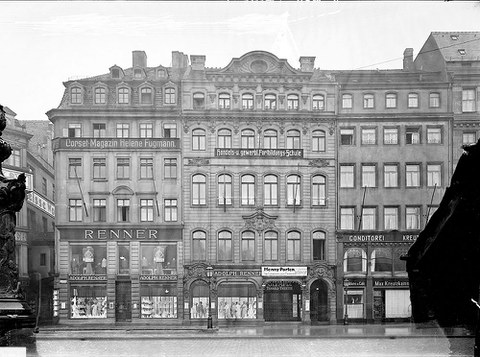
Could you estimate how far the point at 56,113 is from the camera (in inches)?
276

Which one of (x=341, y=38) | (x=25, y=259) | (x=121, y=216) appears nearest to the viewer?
(x=341, y=38)

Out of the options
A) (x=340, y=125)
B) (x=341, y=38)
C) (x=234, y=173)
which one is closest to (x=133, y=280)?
(x=234, y=173)

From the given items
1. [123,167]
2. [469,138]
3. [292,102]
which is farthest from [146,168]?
[469,138]

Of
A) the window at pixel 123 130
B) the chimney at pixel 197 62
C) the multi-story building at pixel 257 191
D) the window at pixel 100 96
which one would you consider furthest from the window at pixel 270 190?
the window at pixel 100 96

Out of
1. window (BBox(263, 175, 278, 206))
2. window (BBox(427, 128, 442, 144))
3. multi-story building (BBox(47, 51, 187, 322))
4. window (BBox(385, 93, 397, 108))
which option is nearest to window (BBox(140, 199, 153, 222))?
multi-story building (BBox(47, 51, 187, 322))

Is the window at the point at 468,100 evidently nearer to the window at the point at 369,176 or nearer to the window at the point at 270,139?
the window at the point at 369,176

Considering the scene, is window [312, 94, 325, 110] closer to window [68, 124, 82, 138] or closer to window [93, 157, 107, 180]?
window [93, 157, 107, 180]

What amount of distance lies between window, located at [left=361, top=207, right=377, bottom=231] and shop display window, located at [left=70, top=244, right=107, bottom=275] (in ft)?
9.66

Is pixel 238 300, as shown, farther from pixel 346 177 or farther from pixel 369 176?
pixel 369 176

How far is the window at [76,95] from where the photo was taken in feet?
22.7

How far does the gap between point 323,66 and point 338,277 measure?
244cm

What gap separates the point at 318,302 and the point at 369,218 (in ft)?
3.67

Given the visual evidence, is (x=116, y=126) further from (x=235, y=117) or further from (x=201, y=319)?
(x=201, y=319)

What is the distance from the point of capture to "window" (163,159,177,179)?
23.0 feet
